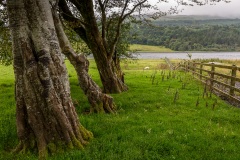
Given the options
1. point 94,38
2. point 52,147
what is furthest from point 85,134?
point 94,38

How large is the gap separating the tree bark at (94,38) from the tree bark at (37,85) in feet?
26.3

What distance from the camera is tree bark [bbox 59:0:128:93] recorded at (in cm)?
1584

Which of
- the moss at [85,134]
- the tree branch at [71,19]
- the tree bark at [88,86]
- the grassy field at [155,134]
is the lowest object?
the grassy field at [155,134]

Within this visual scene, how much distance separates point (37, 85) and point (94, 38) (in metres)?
9.82

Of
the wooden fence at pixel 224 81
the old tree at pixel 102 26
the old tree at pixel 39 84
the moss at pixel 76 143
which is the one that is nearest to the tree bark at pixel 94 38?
the old tree at pixel 102 26

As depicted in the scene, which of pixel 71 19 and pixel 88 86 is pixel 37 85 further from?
pixel 71 19

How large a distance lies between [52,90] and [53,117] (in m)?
0.69

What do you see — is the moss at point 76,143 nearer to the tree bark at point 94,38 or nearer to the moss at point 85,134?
the moss at point 85,134

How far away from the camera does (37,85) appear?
7.16 metres

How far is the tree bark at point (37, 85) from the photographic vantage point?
23.5ft

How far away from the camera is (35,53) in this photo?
738 cm

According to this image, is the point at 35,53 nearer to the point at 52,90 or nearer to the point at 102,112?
the point at 52,90

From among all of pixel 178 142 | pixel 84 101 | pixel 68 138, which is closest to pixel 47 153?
pixel 68 138

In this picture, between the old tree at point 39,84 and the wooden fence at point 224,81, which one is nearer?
the old tree at point 39,84
